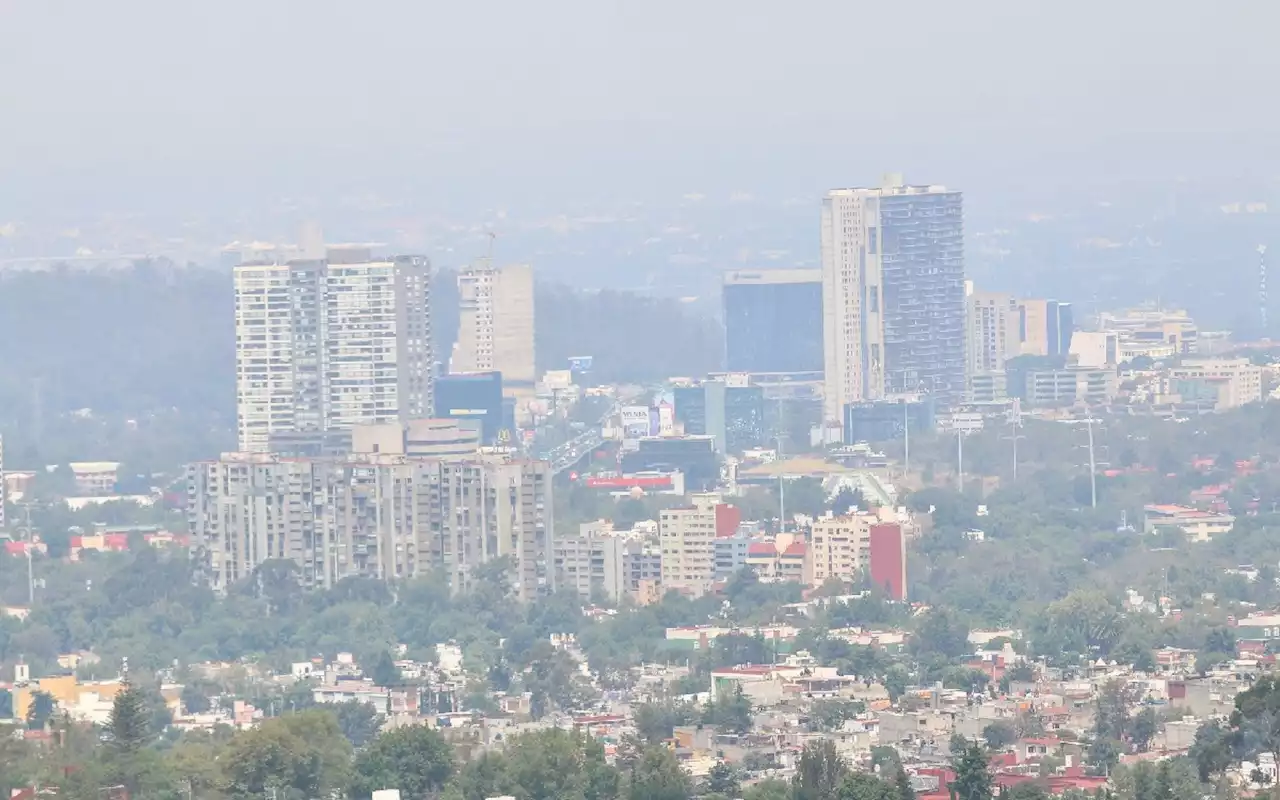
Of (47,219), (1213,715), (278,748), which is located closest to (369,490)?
(1213,715)

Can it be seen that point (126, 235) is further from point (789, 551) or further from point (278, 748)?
point (278, 748)

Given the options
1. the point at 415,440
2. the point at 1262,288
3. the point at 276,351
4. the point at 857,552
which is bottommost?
the point at 857,552

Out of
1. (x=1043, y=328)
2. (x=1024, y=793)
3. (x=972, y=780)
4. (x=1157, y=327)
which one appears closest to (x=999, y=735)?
(x=972, y=780)

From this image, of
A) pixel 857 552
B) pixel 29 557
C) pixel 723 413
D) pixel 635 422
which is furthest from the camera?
pixel 723 413

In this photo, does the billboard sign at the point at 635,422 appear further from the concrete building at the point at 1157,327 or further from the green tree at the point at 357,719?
the green tree at the point at 357,719

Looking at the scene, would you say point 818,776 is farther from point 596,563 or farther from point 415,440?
point 415,440

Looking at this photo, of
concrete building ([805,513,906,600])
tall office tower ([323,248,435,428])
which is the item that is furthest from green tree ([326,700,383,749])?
tall office tower ([323,248,435,428])

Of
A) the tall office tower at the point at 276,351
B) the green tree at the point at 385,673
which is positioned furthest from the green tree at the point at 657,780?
the tall office tower at the point at 276,351
